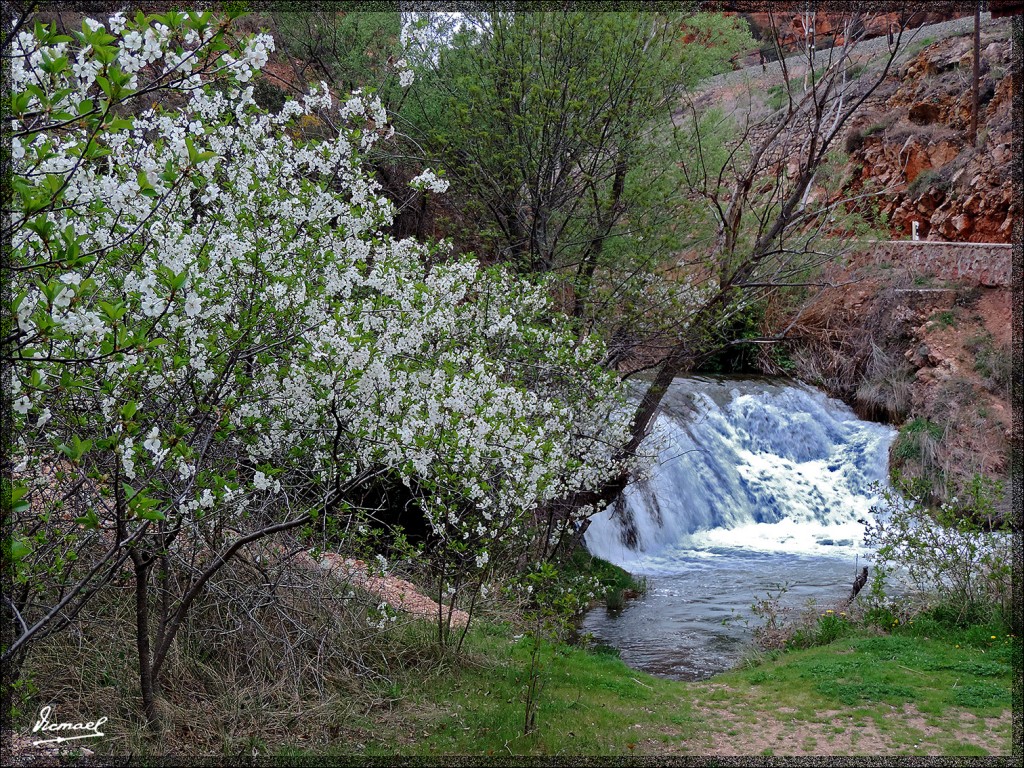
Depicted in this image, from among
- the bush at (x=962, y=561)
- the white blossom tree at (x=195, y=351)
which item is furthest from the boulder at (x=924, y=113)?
the white blossom tree at (x=195, y=351)

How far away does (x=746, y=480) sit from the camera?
1361 cm

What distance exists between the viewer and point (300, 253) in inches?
187

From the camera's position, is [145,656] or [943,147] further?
[943,147]

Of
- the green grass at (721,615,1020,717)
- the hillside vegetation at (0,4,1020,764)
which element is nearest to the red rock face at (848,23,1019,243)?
the hillside vegetation at (0,4,1020,764)

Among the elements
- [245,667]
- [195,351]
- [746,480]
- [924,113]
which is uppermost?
[924,113]

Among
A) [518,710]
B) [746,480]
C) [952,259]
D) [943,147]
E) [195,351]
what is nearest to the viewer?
[195,351]

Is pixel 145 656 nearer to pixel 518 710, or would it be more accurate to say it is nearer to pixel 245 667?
pixel 245 667

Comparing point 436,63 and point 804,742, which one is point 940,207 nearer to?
point 436,63

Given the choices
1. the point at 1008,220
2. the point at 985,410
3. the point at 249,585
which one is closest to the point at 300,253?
the point at 249,585

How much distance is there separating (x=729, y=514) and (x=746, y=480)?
939 mm

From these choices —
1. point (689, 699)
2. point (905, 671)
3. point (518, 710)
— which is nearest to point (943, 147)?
point (905, 671)

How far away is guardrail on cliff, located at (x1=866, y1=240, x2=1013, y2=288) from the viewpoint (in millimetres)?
17562

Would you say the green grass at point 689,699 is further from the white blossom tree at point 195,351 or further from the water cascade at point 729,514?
the water cascade at point 729,514

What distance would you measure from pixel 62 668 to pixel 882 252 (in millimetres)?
18903
